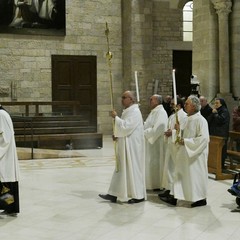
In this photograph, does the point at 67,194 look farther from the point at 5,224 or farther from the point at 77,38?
the point at 77,38

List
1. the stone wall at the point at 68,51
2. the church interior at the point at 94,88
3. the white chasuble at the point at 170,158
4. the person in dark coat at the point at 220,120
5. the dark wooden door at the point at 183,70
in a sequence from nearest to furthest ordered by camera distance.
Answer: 1. the church interior at the point at 94,88
2. the white chasuble at the point at 170,158
3. the person in dark coat at the point at 220,120
4. the stone wall at the point at 68,51
5. the dark wooden door at the point at 183,70

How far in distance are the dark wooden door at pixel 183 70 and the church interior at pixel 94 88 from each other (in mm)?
40

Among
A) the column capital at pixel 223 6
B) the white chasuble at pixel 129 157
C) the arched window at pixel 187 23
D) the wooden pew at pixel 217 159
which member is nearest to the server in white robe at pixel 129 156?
the white chasuble at pixel 129 157

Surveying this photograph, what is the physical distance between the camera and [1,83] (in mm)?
17125

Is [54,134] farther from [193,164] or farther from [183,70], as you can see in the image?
[193,164]

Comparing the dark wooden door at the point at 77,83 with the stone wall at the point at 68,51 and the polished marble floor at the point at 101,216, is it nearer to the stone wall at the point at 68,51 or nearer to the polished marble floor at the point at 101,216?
the stone wall at the point at 68,51

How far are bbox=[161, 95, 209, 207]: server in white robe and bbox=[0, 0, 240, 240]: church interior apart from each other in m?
0.20

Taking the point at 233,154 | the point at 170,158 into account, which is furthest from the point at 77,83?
the point at 170,158

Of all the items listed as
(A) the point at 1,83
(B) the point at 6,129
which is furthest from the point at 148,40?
(B) the point at 6,129

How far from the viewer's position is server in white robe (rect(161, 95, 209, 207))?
6676mm

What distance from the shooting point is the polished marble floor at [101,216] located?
5.38 m

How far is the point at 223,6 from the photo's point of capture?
1250 centimetres

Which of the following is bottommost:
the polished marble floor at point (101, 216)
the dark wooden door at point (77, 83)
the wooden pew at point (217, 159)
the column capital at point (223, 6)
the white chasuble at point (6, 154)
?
the polished marble floor at point (101, 216)

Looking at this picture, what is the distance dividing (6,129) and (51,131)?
810 centimetres
